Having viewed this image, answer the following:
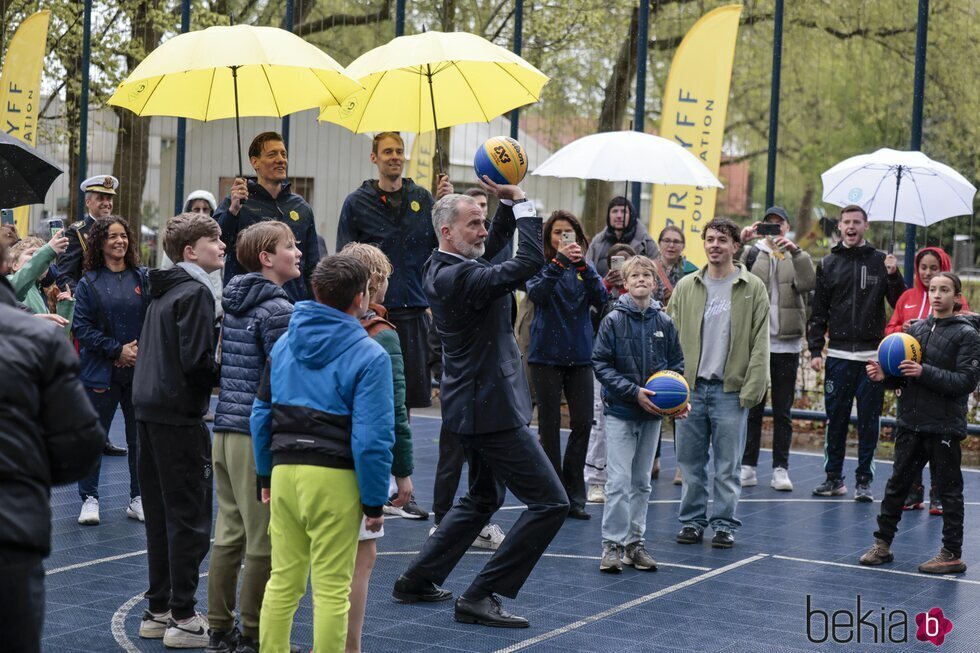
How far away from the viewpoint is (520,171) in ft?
21.9

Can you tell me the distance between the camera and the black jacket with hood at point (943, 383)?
312 inches

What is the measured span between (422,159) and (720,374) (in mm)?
7051

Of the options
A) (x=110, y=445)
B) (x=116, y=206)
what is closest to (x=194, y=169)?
(x=116, y=206)

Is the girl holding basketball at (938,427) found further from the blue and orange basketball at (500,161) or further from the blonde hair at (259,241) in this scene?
the blonde hair at (259,241)

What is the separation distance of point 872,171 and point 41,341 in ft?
26.9

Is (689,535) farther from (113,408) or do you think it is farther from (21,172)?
(21,172)

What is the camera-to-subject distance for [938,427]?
312 inches

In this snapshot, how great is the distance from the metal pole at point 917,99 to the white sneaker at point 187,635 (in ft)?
25.9

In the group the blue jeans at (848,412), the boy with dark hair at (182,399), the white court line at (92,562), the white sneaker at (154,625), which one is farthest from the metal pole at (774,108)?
the white sneaker at (154,625)

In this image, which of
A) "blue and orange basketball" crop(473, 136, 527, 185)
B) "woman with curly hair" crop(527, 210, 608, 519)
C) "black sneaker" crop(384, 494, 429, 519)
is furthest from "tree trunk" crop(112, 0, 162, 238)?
"blue and orange basketball" crop(473, 136, 527, 185)

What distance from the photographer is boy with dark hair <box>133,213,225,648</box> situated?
5.88 m

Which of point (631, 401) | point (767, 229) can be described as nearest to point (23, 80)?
point (767, 229)

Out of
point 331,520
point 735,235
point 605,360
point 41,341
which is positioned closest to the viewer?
point 41,341

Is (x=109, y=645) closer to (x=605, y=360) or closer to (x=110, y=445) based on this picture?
(x=605, y=360)
